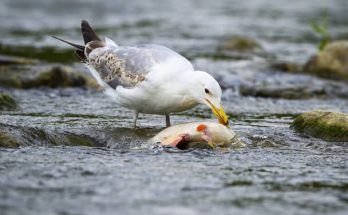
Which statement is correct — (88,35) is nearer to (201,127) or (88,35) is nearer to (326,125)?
(201,127)

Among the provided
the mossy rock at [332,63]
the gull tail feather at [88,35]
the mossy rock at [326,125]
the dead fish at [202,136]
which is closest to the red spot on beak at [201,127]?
the dead fish at [202,136]

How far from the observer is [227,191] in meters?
5.31

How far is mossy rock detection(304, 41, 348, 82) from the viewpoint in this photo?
1195 centimetres

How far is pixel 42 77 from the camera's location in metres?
10.6

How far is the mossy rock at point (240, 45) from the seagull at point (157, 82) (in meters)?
6.86

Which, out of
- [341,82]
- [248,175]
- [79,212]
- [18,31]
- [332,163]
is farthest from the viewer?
[18,31]

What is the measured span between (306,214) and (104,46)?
13.2 feet

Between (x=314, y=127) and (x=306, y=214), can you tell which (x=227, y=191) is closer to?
(x=306, y=214)

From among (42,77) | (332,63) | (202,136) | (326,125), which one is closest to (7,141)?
(202,136)

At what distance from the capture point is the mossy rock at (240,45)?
14492mm

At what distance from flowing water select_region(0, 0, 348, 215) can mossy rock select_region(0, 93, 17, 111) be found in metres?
0.16

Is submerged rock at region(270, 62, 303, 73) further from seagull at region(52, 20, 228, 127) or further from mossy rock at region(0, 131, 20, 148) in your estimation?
mossy rock at region(0, 131, 20, 148)

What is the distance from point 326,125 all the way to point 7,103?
146 inches

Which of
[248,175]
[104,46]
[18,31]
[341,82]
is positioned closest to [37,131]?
[104,46]
